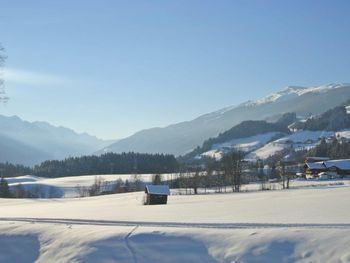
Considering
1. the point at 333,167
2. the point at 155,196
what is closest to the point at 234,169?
the point at 333,167

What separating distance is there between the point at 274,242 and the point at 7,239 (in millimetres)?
11513

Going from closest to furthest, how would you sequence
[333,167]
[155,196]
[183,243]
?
[183,243] → [155,196] → [333,167]

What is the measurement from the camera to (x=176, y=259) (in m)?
17.6

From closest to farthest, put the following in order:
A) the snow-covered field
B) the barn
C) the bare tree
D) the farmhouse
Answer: the snow-covered field
the barn
the bare tree
the farmhouse

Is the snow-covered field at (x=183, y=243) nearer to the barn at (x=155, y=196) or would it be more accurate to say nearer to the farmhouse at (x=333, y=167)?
the barn at (x=155, y=196)

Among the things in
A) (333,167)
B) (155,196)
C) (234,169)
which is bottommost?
(155,196)

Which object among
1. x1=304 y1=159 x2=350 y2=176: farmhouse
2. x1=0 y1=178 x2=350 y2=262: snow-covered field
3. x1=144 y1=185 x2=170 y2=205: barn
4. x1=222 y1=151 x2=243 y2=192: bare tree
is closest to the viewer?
x1=0 y1=178 x2=350 y2=262: snow-covered field

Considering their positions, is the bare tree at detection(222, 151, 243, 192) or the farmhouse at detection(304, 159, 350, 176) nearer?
the bare tree at detection(222, 151, 243, 192)

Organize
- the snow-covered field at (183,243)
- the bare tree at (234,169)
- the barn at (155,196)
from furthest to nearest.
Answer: the bare tree at (234,169), the barn at (155,196), the snow-covered field at (183,243)

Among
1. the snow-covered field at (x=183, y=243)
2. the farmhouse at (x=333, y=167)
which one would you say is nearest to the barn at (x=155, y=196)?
the snow-covered field at (x=183, y=243)

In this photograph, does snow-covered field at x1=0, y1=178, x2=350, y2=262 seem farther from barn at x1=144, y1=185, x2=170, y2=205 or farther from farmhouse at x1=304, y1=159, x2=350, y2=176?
farmhouse at x1=304, y1=159, x2=350, y2=176

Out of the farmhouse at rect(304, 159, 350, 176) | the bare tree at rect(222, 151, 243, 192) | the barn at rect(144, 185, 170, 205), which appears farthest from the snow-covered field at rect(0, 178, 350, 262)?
the farmhouse at rect(304, 159, 350, 176)

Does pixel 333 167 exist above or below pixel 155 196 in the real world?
above

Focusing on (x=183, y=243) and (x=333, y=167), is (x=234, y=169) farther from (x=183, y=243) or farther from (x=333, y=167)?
(x=183, y=243)
